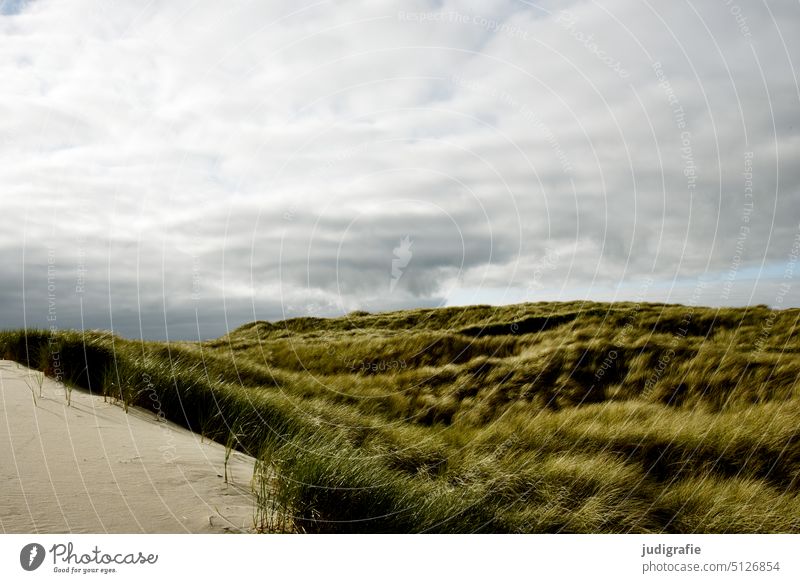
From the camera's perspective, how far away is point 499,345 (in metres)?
16.2

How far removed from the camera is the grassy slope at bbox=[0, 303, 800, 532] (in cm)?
521

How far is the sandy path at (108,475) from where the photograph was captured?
3.99m
